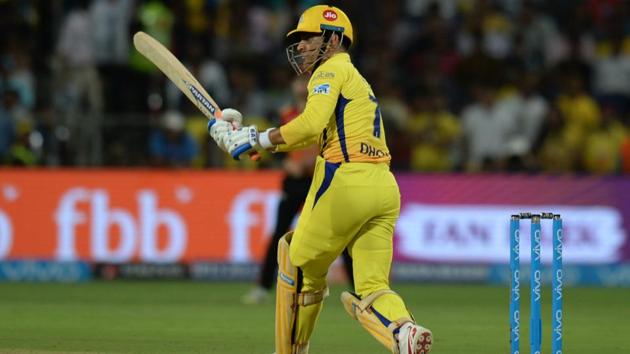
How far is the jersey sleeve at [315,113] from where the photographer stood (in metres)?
6.60

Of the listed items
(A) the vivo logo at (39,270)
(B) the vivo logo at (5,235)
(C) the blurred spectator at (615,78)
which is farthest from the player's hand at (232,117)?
(C) the blurred spectator at (615,78)

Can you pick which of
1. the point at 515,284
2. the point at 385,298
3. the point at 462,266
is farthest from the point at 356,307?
the point at 462,266

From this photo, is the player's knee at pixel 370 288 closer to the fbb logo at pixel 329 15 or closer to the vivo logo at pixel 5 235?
the fbb logo at pixel 329 15

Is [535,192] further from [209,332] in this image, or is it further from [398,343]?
[398,343]

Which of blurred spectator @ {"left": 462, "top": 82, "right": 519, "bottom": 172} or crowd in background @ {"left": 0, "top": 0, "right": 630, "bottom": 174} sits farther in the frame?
blurred spectator @ {"left": 462, "top": 82, "right": 519, "bottom": 172}

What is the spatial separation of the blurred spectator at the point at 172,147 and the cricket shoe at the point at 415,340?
28.2ft

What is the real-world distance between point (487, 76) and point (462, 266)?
3.02 meters

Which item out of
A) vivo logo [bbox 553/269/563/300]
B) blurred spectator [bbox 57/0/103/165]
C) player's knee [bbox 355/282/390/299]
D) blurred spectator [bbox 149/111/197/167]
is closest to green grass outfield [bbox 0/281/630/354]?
player's knee [bbox 355/282/390/299]

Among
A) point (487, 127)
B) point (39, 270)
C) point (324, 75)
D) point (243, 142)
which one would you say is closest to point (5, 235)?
point (39, 270)

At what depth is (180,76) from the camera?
25.0 feet

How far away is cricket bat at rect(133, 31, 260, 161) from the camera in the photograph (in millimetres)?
7434

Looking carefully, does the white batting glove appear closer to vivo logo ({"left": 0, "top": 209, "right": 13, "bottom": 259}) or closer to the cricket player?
the cricket player

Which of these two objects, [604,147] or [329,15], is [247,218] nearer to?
[604,147]

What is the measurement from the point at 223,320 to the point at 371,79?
6.79m
